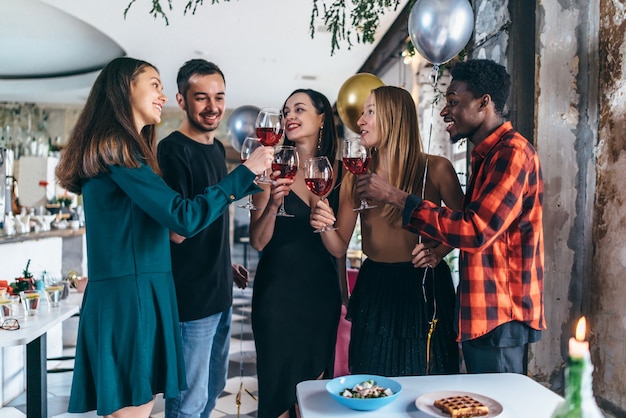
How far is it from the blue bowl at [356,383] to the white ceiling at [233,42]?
4.11 metres

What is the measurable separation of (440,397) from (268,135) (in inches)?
37.7

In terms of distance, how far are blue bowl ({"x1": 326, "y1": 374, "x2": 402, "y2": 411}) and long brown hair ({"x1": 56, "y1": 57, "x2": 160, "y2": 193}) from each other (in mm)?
809

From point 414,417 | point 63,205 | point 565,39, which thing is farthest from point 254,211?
point 63,205

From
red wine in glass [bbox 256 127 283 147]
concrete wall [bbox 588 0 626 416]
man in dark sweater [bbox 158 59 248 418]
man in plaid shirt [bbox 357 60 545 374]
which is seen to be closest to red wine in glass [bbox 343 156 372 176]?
man in plaid shirt [bbox 357 60 545 374]

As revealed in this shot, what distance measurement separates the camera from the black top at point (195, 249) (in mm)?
1946

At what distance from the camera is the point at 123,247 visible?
1.53 meters

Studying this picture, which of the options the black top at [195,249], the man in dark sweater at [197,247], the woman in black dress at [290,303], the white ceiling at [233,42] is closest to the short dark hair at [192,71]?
the man in dark sweater at [197,247]

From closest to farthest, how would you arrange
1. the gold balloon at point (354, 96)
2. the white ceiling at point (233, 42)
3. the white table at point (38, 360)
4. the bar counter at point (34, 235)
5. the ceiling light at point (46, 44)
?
the white table at point (38, 360)
the gold balloon at point (354, 96)
the bar counter at point (34, 235)
the white ceiling at point (233, 42)
the ceiling light at point (46, 44)

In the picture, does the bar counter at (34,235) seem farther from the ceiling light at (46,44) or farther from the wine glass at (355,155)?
the wine glass at (355,155)

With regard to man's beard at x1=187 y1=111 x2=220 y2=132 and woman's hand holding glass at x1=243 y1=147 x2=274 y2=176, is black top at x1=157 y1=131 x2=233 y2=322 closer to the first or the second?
man's beard at x1=187 y1=111 x2=220 y2=132

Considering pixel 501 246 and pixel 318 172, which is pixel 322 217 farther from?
pixel 501 246

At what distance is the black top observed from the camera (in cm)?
195

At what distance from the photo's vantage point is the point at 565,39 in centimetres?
210

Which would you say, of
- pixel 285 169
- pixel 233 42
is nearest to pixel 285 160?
pixel 285 169
